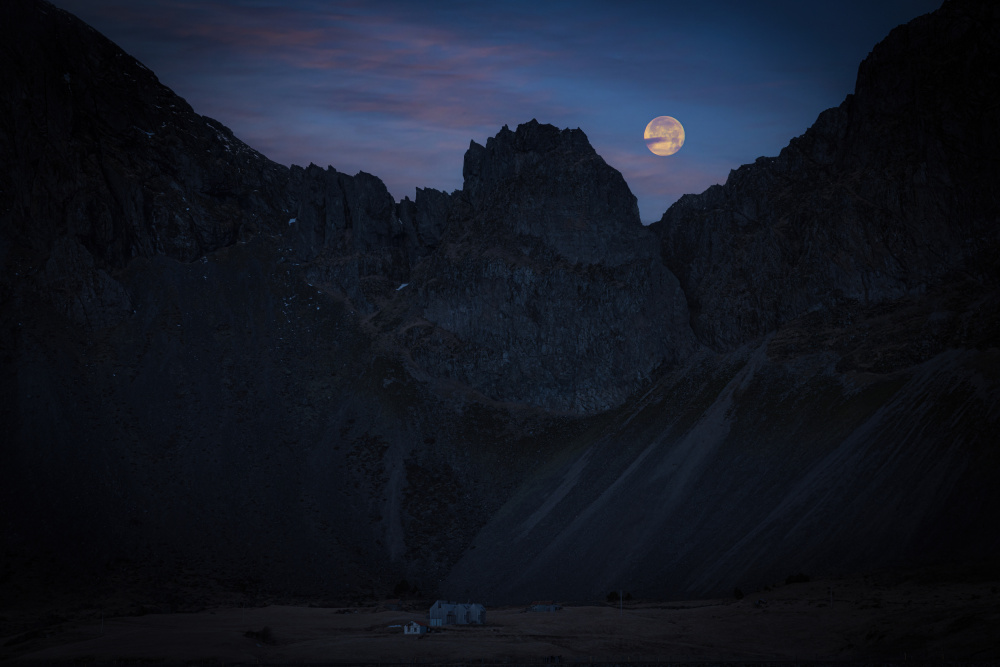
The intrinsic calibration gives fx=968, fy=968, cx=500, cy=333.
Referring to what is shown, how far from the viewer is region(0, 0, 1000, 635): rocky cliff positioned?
101312 millimetres

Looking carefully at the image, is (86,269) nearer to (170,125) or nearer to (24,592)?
(170,125)

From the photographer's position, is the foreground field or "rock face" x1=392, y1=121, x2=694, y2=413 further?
"rock face" x1=392, y1=121, x2=694, y2=413

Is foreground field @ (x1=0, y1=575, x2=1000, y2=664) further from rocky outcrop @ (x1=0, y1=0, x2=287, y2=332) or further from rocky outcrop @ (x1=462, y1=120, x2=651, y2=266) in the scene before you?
rocky outcrop @ (x1=0, y1=0, x2=287, y2=332)

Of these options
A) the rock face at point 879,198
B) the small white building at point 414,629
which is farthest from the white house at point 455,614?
the rock face at point 879,198

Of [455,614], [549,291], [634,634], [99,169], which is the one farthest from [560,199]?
[634,634]

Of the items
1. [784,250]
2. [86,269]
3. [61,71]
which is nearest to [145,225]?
[86,269]

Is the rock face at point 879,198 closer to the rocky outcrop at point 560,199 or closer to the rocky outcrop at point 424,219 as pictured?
the rocky outcrop at point 560,199

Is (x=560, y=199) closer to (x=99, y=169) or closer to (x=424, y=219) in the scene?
(x=424, y=219)

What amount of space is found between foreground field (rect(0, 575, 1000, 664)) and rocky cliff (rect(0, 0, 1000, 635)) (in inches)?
435

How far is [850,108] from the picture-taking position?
13900cm

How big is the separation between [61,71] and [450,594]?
356ft

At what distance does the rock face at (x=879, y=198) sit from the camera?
400ft

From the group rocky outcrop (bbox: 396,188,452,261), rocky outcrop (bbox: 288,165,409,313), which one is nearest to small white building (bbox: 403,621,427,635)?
rocky outcrop (bbox: 288,165,409,313)

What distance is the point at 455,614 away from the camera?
82.7 meters
